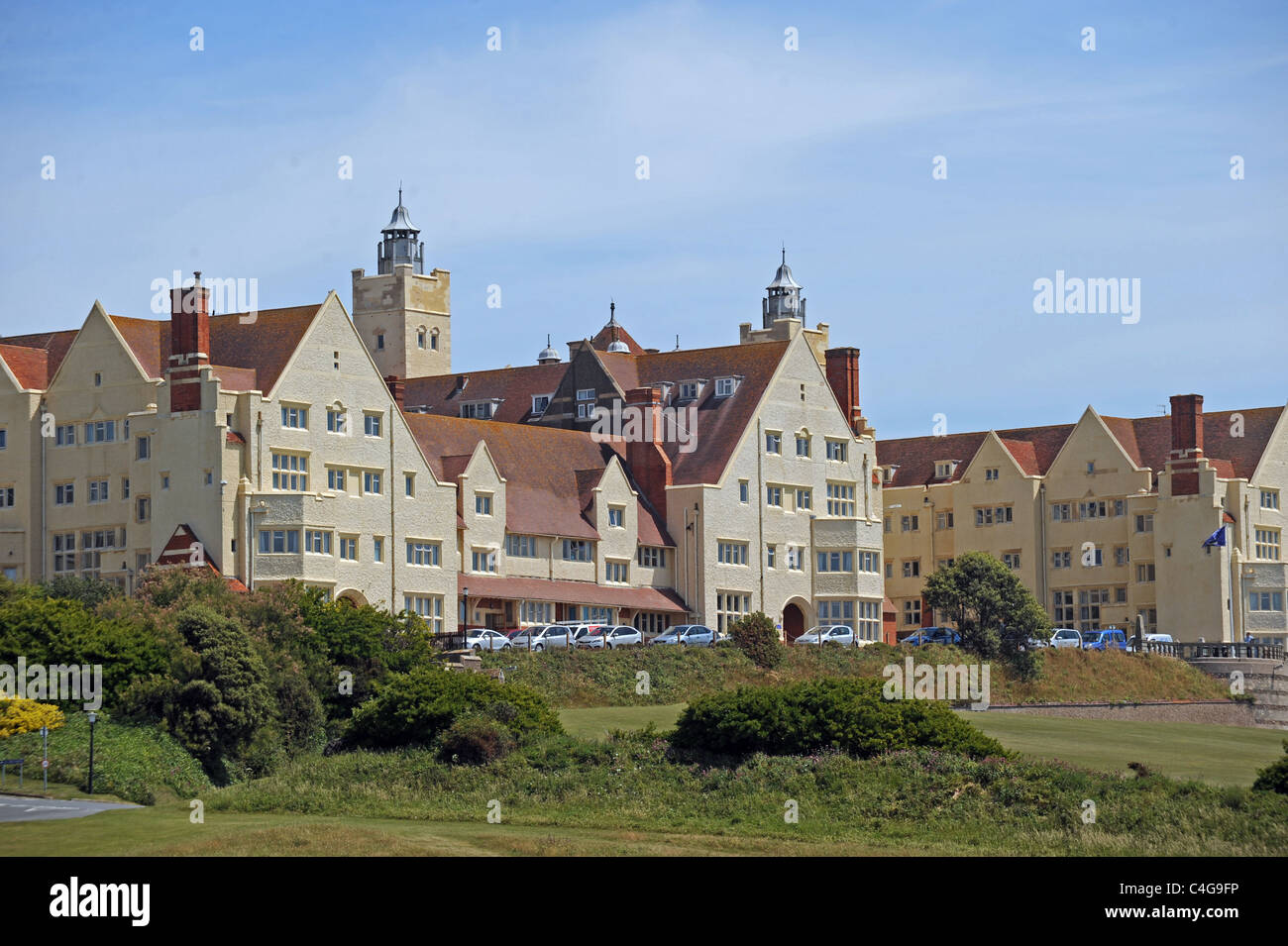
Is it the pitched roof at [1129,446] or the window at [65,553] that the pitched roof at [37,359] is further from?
the pitched roof at [1129,446]

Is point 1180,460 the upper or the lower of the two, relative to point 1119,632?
upper

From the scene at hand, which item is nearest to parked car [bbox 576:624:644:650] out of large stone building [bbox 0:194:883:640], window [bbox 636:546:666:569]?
large stone building [bbox 0:194:883:640]

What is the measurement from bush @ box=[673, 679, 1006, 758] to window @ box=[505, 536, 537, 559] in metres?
34.5

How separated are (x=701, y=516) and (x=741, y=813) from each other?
4743 cm

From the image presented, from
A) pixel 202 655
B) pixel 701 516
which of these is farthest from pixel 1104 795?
pixel 701 516

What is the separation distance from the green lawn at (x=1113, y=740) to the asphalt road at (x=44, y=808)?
1507cm

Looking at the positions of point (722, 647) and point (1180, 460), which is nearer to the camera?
point (722, 647)

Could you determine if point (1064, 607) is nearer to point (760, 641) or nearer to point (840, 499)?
point (840, 499)

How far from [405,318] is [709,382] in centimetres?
2730

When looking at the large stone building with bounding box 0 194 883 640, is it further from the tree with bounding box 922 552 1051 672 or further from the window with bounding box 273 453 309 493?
the tree with bounding box 922 552 1051 672

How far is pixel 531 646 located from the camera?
79312mm

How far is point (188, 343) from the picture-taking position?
81.2 metres

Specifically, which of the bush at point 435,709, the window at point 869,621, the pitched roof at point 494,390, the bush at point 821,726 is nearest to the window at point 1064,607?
the window at point 869,621
